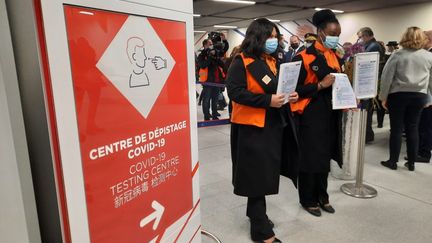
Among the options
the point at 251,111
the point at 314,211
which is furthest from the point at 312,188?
the point at 251,111

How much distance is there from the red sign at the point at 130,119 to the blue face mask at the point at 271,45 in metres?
0.70

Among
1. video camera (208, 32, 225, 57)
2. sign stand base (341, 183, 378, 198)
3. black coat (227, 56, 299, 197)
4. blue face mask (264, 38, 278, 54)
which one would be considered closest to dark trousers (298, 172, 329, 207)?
→ sign stand base (341, 183, 378, 198)

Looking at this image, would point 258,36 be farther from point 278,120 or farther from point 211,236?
point 211,236

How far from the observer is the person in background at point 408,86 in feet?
10.7

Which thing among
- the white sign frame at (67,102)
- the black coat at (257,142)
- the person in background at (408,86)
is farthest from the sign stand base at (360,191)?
the white sign frame at (67,102)

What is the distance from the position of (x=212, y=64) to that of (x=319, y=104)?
159 inches

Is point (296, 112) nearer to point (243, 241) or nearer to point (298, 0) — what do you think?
point (243, 241)

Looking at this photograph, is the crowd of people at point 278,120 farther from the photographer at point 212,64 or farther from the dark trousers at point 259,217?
the photographer at point 212,64

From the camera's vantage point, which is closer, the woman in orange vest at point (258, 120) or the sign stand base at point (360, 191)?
the woman in orange vest at point (258, 120)

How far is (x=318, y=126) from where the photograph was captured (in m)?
2.32

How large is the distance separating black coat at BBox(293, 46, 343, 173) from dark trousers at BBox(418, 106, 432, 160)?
7.48ft

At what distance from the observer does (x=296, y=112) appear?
7.62 feet

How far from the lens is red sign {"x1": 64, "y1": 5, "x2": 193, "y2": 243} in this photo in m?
0.95

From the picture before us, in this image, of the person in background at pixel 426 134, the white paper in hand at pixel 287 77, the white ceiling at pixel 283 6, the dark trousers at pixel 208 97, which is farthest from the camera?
the white ceiling at pixel 283 6
